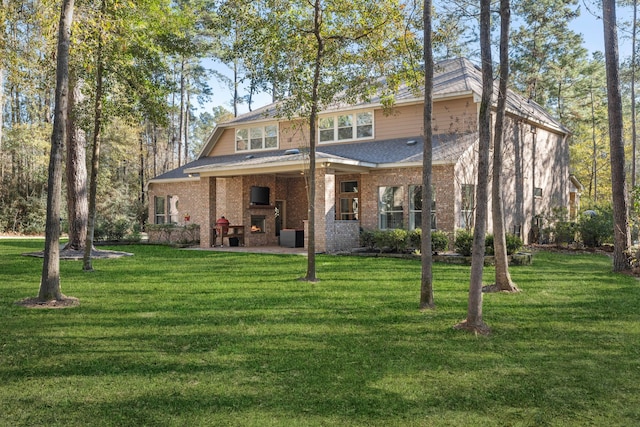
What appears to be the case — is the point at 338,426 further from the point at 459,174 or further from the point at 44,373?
the point at 459,174

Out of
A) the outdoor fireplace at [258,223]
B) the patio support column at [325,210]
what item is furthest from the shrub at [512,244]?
the outdoor fireplace at [258,223]

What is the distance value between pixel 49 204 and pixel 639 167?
143 ft

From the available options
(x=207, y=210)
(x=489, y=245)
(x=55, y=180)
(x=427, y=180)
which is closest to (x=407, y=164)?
(x=489, y=245)

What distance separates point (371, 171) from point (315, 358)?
1276 centimetres

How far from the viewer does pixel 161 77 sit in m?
16.1

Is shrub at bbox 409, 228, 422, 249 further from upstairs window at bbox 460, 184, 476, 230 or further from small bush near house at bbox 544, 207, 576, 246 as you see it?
small bush near house at bbox 544, 207, 576, 246

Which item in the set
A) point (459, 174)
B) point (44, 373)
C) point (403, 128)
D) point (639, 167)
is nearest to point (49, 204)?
point (44, 373)

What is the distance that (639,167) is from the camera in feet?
128

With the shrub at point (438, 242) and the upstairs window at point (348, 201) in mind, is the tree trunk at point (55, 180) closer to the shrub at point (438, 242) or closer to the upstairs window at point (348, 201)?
the shrub at point (438, 242)

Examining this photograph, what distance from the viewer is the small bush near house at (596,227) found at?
677 inches

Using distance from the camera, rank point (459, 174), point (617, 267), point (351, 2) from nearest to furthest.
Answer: point (351, 2) < point (617, 267) < point (459, 174)

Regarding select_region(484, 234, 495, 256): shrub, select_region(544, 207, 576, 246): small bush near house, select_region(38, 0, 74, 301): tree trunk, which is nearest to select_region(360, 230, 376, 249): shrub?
select_region(484, 234, 495, 256): shrub

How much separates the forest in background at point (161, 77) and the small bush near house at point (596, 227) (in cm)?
478

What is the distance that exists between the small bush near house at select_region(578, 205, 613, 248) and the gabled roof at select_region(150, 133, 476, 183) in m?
5.54
